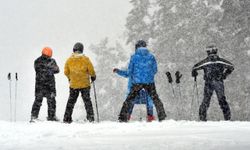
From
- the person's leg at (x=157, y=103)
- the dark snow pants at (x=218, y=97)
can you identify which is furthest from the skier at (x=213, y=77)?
the person's leg at (x=157, y=103)

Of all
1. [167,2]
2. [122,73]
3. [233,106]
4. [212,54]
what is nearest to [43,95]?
[122,73]

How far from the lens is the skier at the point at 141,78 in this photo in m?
15.6

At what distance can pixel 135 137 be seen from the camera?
10.6m

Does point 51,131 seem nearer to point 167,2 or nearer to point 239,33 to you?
point 239,33

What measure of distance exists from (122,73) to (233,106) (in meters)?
19.8

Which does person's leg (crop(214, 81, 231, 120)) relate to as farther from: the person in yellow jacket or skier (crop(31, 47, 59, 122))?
skier (crop(31, 47, 59, 122))

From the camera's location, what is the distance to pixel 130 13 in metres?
55.0

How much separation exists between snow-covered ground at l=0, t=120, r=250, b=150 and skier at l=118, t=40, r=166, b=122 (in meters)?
1.95

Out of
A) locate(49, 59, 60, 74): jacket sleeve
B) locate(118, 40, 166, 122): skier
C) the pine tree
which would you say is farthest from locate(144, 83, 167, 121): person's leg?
the pine tree

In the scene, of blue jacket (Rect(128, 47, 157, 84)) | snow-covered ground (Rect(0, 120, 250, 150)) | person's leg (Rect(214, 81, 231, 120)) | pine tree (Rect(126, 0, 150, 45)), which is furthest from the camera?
pine tree (Rect(126, 0, 150, 45))

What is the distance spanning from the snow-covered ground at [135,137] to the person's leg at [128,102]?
2.11 m

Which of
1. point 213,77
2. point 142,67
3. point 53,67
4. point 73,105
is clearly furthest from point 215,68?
point 53,67

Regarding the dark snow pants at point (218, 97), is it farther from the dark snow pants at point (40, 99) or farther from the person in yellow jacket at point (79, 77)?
the dark snow pants at point (40, 99)

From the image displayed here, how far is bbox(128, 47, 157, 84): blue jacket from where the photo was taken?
622 inches
